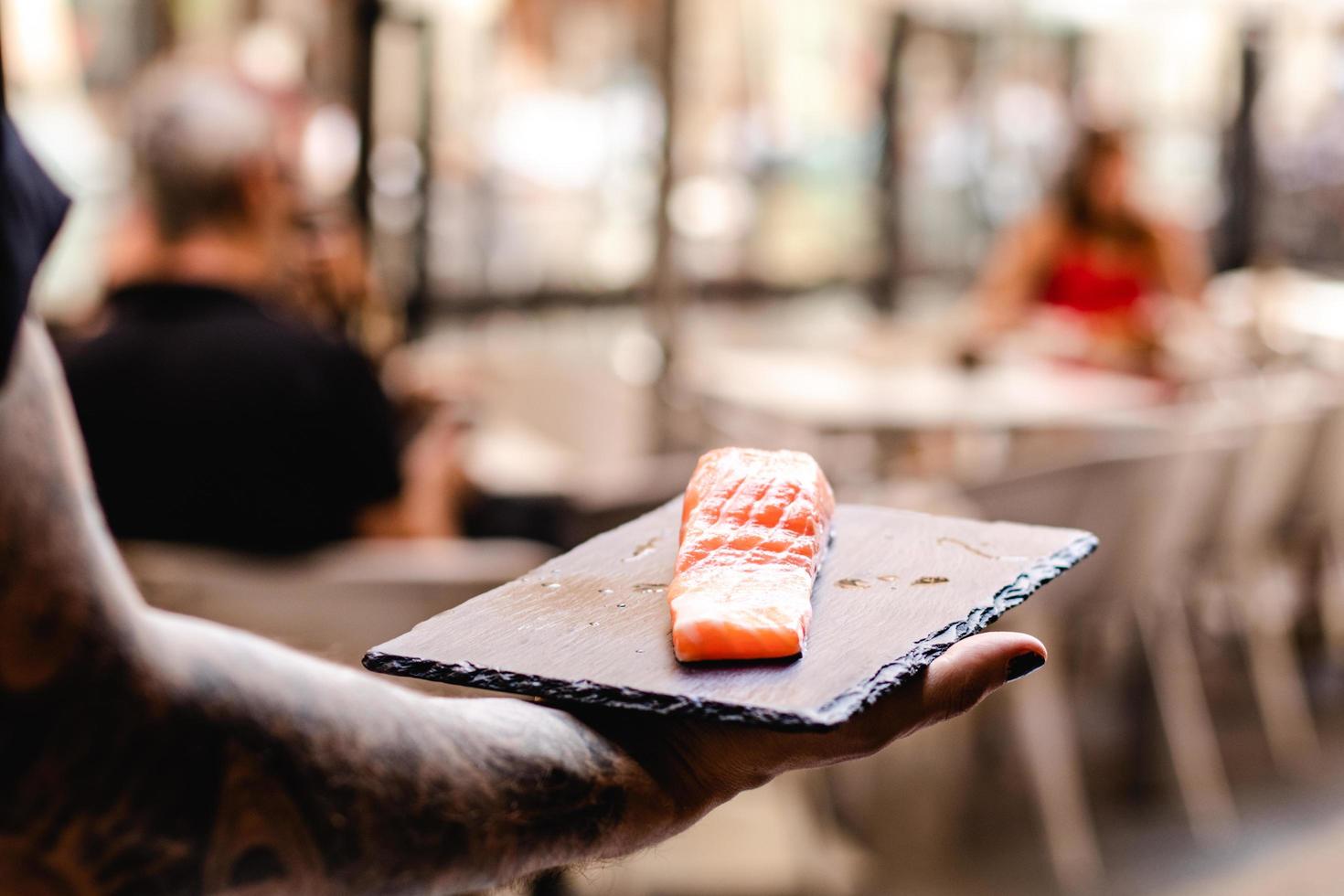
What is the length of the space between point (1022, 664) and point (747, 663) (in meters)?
0.17

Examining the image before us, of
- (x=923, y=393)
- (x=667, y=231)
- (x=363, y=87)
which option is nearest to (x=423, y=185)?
(x=363, y=87)

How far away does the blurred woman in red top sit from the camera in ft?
16.2

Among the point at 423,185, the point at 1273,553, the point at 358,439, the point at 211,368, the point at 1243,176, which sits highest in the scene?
the point at 211,368

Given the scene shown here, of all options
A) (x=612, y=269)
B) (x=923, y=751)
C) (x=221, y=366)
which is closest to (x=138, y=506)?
(x=221, y=366)

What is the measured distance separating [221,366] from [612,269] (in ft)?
15.4

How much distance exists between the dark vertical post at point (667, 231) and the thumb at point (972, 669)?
3.03 metres

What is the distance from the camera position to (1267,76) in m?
10.1

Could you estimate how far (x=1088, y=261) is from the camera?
197 inches

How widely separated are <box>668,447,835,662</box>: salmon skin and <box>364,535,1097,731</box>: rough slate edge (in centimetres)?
5

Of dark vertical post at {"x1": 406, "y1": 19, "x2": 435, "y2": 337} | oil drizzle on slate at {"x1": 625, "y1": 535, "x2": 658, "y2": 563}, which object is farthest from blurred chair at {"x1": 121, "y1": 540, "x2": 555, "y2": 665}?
dark vertical post at {"x1": 406, "y1": 19, "x2": 435, "y2": 337}

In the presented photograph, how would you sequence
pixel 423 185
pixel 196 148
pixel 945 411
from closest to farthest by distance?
pixel 196 148 → pixel 945 411 → pixel 423 185

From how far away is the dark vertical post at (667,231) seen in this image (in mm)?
3744

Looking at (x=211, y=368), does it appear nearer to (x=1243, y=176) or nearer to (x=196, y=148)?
(x=196, y=148)

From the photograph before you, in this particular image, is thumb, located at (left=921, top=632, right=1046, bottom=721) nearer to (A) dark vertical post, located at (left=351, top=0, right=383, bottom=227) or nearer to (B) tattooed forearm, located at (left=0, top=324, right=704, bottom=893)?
(B) tattooed forearm, located at (left=0, top=324, right=704, bottom=893)
